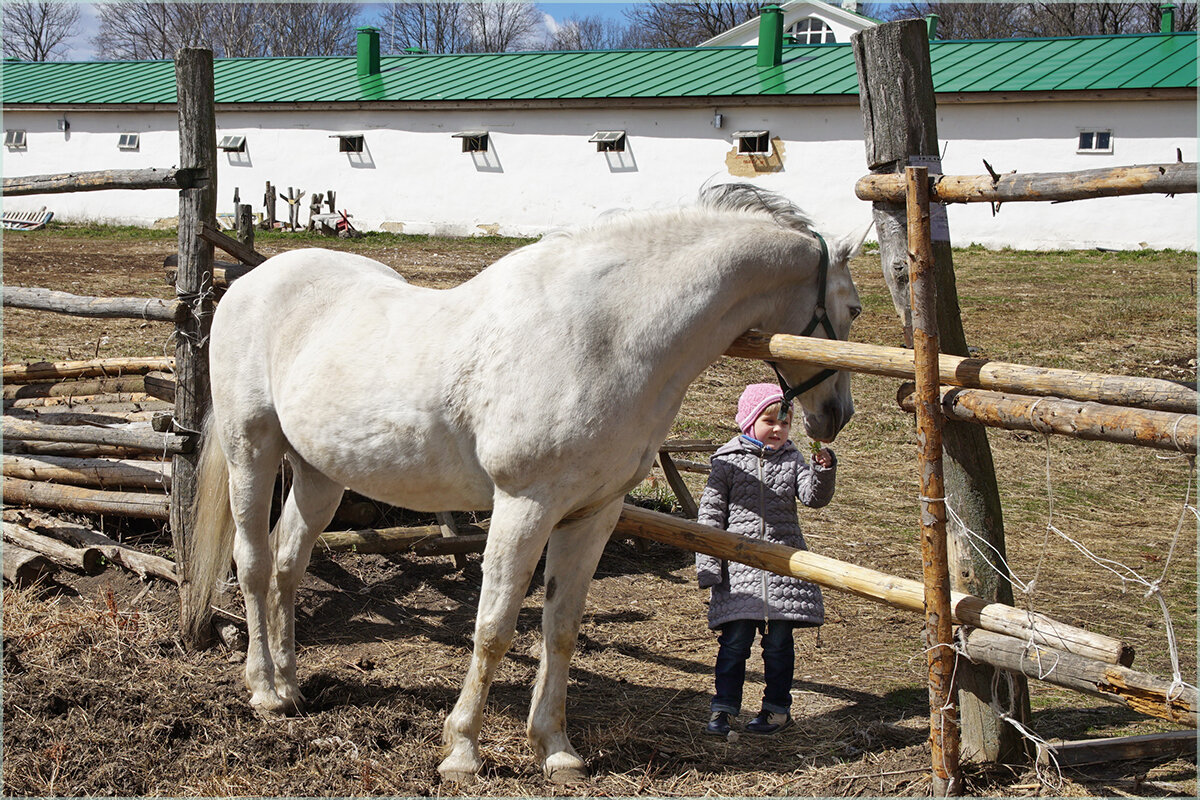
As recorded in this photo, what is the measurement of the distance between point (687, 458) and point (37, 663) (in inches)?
199

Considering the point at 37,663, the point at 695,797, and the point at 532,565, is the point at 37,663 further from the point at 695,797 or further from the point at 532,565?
the point at 695,797

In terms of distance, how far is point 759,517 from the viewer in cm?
431

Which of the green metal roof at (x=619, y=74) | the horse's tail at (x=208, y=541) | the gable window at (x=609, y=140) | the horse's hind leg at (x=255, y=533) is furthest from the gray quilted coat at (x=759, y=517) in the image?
the gable window at (x=609, y=140)

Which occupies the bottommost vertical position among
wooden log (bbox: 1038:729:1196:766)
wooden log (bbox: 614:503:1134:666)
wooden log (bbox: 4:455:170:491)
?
wooden log (bbox: 1038:729:1196:766)

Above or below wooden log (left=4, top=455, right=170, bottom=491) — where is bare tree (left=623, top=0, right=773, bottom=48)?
above

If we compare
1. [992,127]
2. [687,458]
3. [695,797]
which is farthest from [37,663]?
[992,127]

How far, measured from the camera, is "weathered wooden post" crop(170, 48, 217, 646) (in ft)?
15.9

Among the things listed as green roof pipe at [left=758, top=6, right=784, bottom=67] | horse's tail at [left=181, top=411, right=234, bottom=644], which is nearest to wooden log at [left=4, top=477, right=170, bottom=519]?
horse's tail at [left=181, top=411, right=234, bottom=644]

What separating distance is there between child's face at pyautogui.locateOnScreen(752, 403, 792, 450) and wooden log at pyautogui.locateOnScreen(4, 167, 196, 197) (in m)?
3.01

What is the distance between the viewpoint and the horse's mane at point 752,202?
372 centimetres

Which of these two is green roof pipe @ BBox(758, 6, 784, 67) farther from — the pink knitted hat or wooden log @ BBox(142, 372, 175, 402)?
the pink knitted hat

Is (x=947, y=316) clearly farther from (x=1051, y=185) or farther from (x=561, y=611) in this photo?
(x=561, y=611)

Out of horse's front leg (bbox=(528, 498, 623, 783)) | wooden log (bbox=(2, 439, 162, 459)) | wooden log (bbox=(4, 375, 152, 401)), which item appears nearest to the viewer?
horse's front leg (bbox=(528, 498, 623, 783))

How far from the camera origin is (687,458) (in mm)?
8195
